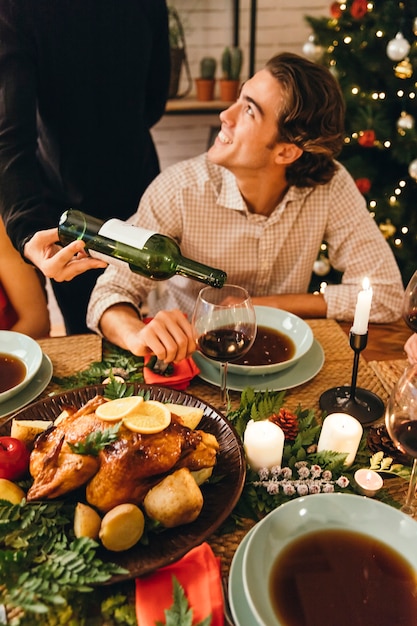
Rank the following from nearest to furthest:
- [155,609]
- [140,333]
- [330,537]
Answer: [155,609]
[330,537]
[140,333]

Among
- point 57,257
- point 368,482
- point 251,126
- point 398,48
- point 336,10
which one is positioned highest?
point 336,10

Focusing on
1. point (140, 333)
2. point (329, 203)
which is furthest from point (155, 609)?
point (329, 203)

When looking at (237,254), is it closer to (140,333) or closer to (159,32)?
(140,333)

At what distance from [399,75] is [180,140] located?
156cm

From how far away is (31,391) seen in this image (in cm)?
120

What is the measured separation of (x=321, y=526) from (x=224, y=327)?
42 centimetres

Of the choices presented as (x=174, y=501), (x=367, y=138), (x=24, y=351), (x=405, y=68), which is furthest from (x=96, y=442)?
(x=405, y=68)

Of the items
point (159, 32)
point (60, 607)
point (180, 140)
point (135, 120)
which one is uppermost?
point (159, 32)

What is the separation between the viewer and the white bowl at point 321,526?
0.77 meters

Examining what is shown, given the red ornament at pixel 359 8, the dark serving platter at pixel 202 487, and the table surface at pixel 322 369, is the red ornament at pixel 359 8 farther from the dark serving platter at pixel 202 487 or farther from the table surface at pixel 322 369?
the dark serving platter at pixel 202 487

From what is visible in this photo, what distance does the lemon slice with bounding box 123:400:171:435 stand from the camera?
0.84m

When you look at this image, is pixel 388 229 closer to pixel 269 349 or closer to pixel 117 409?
pixel 269 349

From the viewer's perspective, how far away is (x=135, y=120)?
2.06 metres

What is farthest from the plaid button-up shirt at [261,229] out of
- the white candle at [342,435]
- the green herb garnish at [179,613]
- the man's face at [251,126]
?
the green herb garnish at [179,613]
